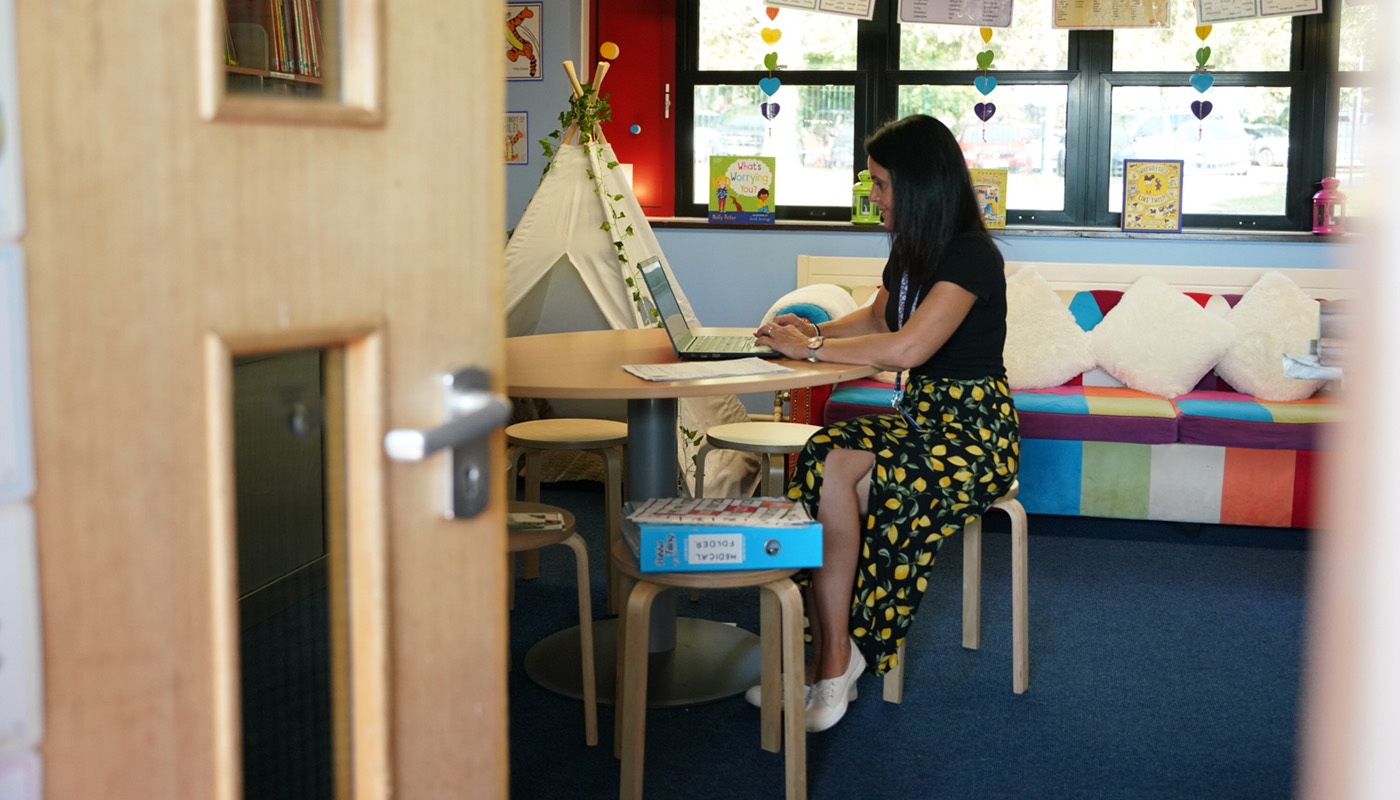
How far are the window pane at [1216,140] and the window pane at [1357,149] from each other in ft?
15.6

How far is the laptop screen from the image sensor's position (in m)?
2.40

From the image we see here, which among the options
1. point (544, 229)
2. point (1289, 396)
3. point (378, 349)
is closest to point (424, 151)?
point (378, 349)

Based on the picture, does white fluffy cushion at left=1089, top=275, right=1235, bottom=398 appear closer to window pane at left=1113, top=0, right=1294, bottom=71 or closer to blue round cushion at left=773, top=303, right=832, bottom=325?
blue round cushion at left=773, top=303, right=832, bottom=325

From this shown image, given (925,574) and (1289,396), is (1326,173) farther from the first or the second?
(925,574)

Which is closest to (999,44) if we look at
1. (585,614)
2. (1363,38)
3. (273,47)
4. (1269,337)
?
(1269,337)

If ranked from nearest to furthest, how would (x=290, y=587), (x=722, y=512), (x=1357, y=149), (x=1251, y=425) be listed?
(x=1357, y=149) → (x=290, y=587) → (x=722, y=512) → (x=1251, y=425)

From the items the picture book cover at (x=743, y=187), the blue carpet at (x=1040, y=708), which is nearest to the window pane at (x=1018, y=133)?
the picture book cover at (x=743, y=187)

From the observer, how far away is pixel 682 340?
257cm

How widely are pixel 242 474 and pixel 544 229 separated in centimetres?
323

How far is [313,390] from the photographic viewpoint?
0.81 m

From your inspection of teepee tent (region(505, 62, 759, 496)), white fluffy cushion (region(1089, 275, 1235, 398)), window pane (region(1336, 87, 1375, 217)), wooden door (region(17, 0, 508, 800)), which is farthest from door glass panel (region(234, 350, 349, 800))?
white fluffy cushion (region(1089, 275, 1235, 398))

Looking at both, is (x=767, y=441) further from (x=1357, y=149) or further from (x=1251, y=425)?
(x=1357, y=149)

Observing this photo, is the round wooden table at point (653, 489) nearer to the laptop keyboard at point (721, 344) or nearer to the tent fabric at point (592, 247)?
the laptop keyboard at point (721, 344)

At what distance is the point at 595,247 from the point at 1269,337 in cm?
221
